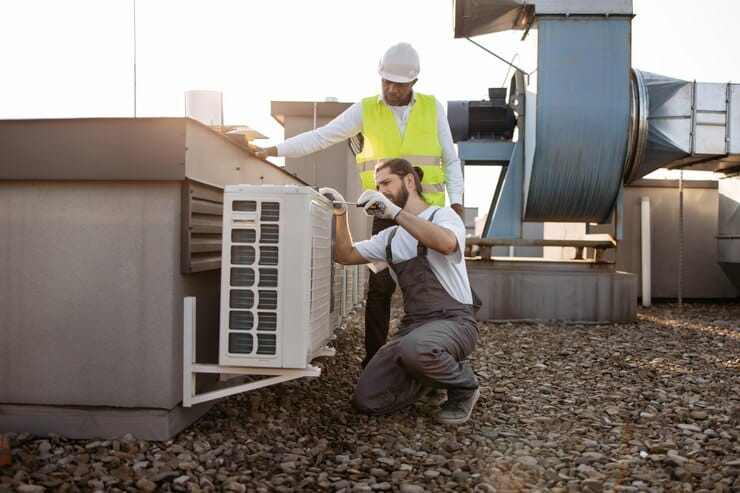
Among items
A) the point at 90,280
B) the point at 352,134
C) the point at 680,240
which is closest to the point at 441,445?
the point at 90,280

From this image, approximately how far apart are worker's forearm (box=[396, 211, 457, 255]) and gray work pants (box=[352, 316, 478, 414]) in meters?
0.40

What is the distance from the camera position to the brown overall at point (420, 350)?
121 inches

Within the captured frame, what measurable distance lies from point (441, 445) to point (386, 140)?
1658mm

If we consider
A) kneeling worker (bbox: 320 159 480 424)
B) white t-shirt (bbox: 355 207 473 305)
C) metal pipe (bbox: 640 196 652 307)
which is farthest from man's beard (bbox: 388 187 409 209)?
metal pipe (bbox: 640 196 652 307)

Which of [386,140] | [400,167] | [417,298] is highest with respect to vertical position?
[386,140]

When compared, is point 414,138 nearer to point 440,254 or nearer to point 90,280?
point 440,254

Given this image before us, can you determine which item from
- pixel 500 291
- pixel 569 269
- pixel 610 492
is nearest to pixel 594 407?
pixel 610 492

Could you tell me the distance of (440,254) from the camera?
327 centimetres

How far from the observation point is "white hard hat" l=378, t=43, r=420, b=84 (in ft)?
11.3

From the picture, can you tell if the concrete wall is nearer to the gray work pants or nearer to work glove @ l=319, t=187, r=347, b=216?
work glove @ l=319, t=187, r=347, b=216

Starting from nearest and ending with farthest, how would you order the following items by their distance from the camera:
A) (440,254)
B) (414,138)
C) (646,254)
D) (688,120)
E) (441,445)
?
(441,445) < (440,254) < (414,138) < (688,120) < (646,254)

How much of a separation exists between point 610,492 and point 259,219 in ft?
5.31

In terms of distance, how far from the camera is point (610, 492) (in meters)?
2.35

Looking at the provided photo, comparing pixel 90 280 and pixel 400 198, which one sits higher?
pixel 400 198
